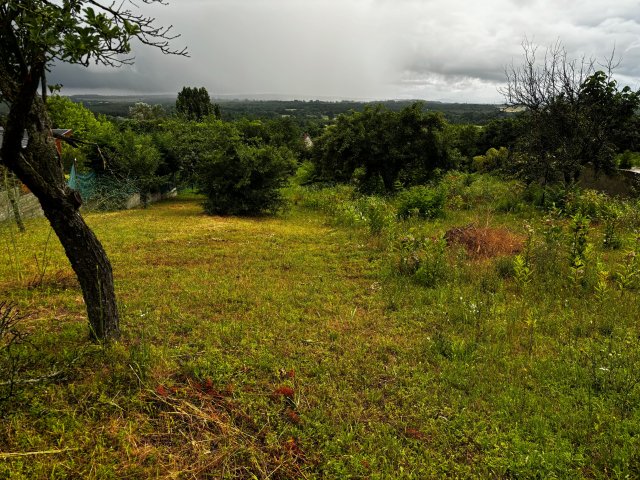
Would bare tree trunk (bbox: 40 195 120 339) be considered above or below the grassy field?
above

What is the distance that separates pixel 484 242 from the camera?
823 centimetres

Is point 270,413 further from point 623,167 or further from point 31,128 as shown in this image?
point 623,167

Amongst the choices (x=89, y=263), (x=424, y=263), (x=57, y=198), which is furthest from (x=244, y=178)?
(x=57, y=198)

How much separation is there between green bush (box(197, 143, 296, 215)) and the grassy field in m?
7.61

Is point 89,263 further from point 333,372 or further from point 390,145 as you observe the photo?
point 390,145

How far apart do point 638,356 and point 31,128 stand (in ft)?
19.6

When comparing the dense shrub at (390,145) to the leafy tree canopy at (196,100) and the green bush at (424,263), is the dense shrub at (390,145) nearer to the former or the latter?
the green bush at (424,263)

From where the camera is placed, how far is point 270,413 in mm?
3193

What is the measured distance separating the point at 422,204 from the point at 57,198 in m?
10.2

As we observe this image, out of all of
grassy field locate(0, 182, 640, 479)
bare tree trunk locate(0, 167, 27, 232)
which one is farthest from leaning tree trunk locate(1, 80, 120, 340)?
bare tree trunk locate(0, 167, 27, 232)

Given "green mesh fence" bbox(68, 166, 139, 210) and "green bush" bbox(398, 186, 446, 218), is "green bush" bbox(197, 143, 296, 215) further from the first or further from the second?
"green bush" bbox(398, 186, 446, 218)

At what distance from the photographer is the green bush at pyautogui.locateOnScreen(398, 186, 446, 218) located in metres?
11.9

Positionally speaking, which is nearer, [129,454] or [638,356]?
[129,454]

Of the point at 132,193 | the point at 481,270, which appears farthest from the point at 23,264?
the point at 132,193
